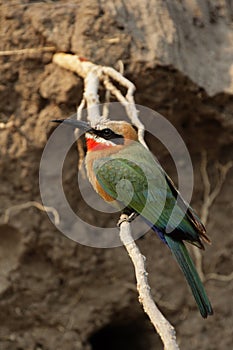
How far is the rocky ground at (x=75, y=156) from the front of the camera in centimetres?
337

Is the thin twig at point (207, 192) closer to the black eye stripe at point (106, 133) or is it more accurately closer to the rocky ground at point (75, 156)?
the rocky ground at point (75, 156)

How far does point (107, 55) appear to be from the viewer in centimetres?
333

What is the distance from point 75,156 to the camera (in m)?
3.61

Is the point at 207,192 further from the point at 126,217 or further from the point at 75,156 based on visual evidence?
the point at 126,217

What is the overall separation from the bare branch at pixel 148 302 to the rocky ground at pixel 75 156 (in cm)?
104

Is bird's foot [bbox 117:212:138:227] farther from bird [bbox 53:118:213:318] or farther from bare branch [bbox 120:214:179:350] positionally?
bare branch [bbox 120:214:179:350]

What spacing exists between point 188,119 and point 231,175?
0.44 meters

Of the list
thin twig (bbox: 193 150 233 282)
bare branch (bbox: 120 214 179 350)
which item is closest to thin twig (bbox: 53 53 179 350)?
bare branch (bbox: 120 214 179 350)

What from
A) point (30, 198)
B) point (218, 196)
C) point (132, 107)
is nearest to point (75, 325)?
point (30, 198)

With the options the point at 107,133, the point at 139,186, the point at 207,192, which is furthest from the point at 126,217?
the point at 207,192

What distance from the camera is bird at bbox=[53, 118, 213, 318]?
2.74 meters

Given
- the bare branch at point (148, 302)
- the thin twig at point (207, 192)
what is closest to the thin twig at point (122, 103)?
the bare branch at point (148, 302)

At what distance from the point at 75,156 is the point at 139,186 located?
2.66 feet

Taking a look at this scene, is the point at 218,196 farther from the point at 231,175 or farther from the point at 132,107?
the point at 132,107
